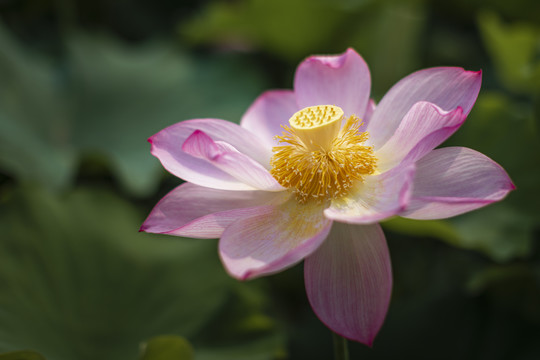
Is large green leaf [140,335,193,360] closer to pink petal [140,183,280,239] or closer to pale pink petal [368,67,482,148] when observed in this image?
pink petal [140,183,280,239]

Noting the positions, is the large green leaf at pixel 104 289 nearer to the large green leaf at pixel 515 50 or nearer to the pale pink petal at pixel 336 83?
the pale pink petal at pixel 336 83

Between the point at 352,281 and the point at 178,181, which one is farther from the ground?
the point at 352,281

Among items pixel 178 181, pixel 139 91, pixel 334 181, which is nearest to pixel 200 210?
pixel 334 181

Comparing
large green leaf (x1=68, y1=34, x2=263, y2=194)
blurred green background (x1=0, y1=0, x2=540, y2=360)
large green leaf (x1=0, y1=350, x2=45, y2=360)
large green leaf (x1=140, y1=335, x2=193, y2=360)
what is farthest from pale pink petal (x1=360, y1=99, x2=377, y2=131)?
large green leaf (x1=68, y1=34, x2=263, y2=194)

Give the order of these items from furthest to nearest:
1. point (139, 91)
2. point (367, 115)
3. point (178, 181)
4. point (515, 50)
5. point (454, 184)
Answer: point (139, 91)
point (178, 181)
point (515, 50)
point (367, 115)
point (454, 184)

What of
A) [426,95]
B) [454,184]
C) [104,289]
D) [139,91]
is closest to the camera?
[454,184]

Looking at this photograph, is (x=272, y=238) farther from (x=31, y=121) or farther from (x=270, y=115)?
(x=31, y=121)

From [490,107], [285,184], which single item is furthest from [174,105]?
[285,184]
